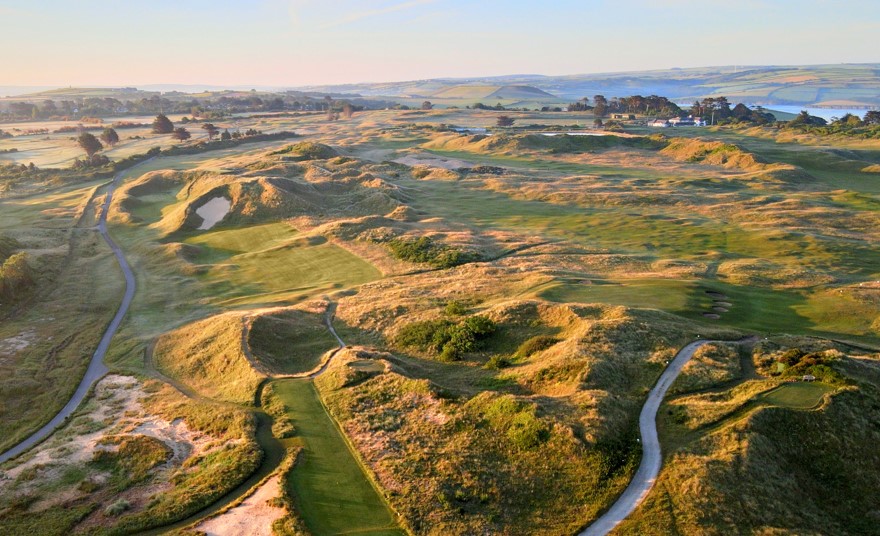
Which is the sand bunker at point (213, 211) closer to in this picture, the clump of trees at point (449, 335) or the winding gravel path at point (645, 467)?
the clump of trees at point (449, 335)

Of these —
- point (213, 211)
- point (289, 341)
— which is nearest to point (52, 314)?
point (289, 341)

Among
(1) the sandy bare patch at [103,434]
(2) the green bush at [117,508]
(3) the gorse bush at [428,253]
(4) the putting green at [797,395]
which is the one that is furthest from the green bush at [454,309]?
(2) the green bush at [117,508]

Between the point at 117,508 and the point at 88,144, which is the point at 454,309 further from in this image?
the point at 88,144

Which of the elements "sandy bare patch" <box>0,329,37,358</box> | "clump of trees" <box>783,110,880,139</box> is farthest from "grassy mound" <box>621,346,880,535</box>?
"clump of trees" <box>783,110,880,139</box>

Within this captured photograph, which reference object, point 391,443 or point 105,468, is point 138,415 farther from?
point 391,443

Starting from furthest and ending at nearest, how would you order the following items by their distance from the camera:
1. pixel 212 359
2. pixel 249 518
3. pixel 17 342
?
pixel 17 342, pixel 212 359, pixel 249 518

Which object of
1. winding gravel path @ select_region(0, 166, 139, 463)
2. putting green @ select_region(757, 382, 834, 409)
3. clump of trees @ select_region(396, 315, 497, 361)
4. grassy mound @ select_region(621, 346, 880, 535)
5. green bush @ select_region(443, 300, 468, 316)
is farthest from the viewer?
green bush @ select_region(443, 300, 468, 316)

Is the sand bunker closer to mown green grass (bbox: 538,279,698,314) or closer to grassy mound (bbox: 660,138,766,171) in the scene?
mown green grass (bbox: 538,279,698,314)
